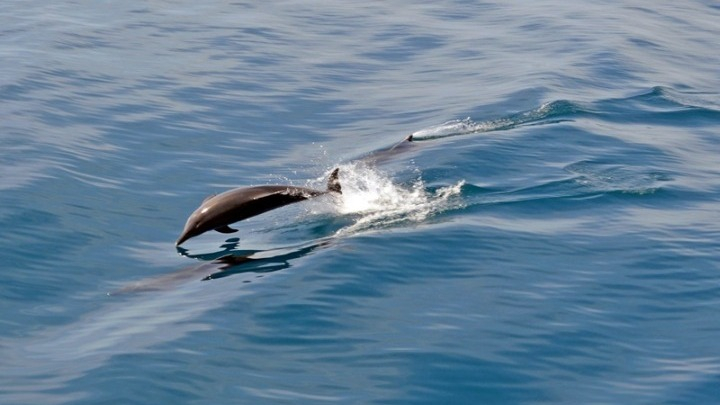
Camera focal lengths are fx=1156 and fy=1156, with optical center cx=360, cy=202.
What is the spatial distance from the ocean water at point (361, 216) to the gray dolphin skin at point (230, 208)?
1.35 ft

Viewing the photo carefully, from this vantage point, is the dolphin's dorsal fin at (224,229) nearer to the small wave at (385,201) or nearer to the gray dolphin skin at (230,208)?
the gray dolphin skin at (230,208)

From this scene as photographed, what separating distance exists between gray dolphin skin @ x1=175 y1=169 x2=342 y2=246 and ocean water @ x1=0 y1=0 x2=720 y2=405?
412mm

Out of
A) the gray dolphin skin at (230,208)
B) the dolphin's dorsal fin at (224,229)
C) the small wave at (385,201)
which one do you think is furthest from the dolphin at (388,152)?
the dolphin's dorsal fin at (224,229)

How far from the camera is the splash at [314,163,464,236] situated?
50.9 feet

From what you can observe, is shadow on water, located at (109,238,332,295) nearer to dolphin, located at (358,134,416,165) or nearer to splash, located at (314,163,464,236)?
splash, located at (314,163,464,236)

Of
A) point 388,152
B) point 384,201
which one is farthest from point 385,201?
point 388,152

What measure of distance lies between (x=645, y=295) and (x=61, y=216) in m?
7.94

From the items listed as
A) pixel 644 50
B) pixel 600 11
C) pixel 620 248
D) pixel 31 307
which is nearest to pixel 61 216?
pixel 31 307

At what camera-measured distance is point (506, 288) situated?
13.4 metres

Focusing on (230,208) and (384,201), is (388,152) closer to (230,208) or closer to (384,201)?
(384,201)

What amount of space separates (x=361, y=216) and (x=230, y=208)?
6.76 ft

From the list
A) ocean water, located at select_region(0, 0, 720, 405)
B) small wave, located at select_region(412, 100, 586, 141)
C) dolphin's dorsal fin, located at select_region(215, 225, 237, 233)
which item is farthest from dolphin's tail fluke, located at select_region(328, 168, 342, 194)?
small wave, located at select_region(412, 100, 586, 141)

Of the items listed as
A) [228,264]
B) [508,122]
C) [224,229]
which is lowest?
[228,264]

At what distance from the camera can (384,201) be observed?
1634cm
